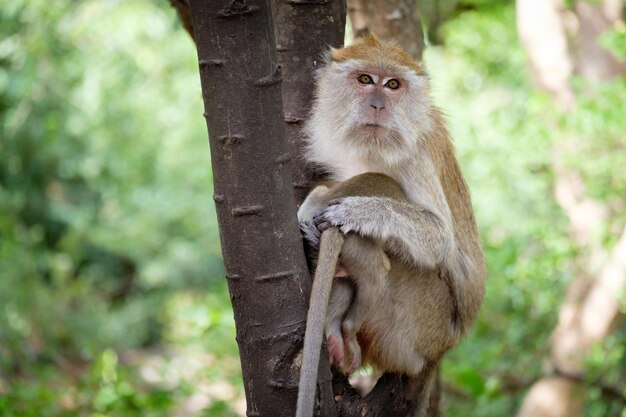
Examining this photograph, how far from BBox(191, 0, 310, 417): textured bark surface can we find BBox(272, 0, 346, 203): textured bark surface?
101cm

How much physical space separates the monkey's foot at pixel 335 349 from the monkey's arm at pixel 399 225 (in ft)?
1.37

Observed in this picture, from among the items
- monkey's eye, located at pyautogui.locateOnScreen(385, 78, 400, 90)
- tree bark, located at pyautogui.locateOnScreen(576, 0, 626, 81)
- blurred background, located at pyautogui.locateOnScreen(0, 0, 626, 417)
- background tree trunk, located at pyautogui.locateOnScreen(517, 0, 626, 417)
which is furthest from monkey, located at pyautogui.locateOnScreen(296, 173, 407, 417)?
tree bark, located at pyautogui.locateOnScreen(576, 0, 626, 81)

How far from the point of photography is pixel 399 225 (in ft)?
11.5

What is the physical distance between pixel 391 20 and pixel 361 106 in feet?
3.76

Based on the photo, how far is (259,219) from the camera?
269 centimetres

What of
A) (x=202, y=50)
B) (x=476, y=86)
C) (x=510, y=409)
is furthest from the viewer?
(x=476, y=86)

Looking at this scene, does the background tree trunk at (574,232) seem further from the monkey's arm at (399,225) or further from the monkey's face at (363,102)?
the monkey's arm at (399,225)

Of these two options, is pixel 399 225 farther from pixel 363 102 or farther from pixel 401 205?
pixel 363 102

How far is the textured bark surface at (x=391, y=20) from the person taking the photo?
4.87 metres

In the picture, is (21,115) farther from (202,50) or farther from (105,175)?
(202,50)

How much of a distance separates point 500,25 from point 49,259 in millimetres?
5897

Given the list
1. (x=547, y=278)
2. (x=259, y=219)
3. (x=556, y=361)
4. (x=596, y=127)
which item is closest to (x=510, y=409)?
(x=556, y=361)

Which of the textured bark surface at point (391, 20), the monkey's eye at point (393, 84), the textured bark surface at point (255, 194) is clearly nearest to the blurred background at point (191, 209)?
the textured bark surface at point (391, 20)

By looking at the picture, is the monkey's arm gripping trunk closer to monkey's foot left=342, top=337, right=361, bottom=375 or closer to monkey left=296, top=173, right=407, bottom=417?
monkey left=296, top=173, right=407, bottom=417
